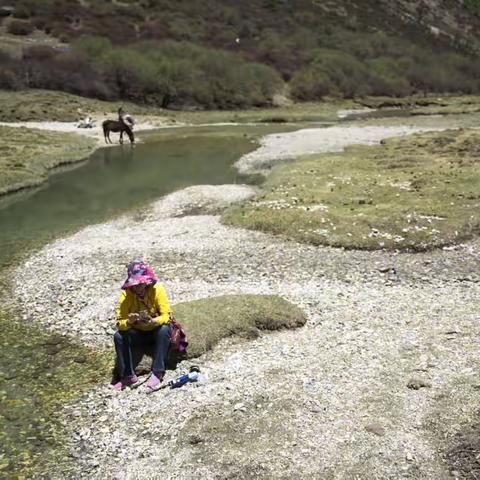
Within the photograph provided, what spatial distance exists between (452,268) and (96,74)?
274 ft

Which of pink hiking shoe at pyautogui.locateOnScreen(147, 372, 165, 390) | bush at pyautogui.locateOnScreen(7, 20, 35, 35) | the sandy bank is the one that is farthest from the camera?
bush at pyautogui.locateOnScreen(7, 20, 35, 35)

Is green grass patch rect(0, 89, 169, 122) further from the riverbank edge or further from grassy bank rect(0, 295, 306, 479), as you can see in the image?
grassy bank rect(0, 295, 306, 479)

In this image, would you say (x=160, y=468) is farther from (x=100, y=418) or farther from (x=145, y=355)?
(x=145, y=355)

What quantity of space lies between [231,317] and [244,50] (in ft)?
376

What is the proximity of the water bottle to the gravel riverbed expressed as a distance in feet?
0.70

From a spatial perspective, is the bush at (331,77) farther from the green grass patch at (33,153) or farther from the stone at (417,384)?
the stone at (417,384)

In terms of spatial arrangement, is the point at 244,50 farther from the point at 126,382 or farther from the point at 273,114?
the point at 126,382

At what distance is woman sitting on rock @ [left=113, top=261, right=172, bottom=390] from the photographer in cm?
1477

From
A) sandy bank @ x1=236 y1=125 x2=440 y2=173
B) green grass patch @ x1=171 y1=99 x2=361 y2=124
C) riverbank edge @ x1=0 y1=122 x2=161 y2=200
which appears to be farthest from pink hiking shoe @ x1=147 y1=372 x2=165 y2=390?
green grass patch @ x1=171 y1=99 x2=361 y2=124

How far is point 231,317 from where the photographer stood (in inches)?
700

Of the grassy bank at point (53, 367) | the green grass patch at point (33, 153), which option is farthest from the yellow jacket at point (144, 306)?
the green grass patch at point (33, 153)

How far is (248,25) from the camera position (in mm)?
142125

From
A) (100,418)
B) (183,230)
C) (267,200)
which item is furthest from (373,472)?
(267,200)

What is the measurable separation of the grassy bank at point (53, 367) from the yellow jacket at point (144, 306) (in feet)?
5.80
